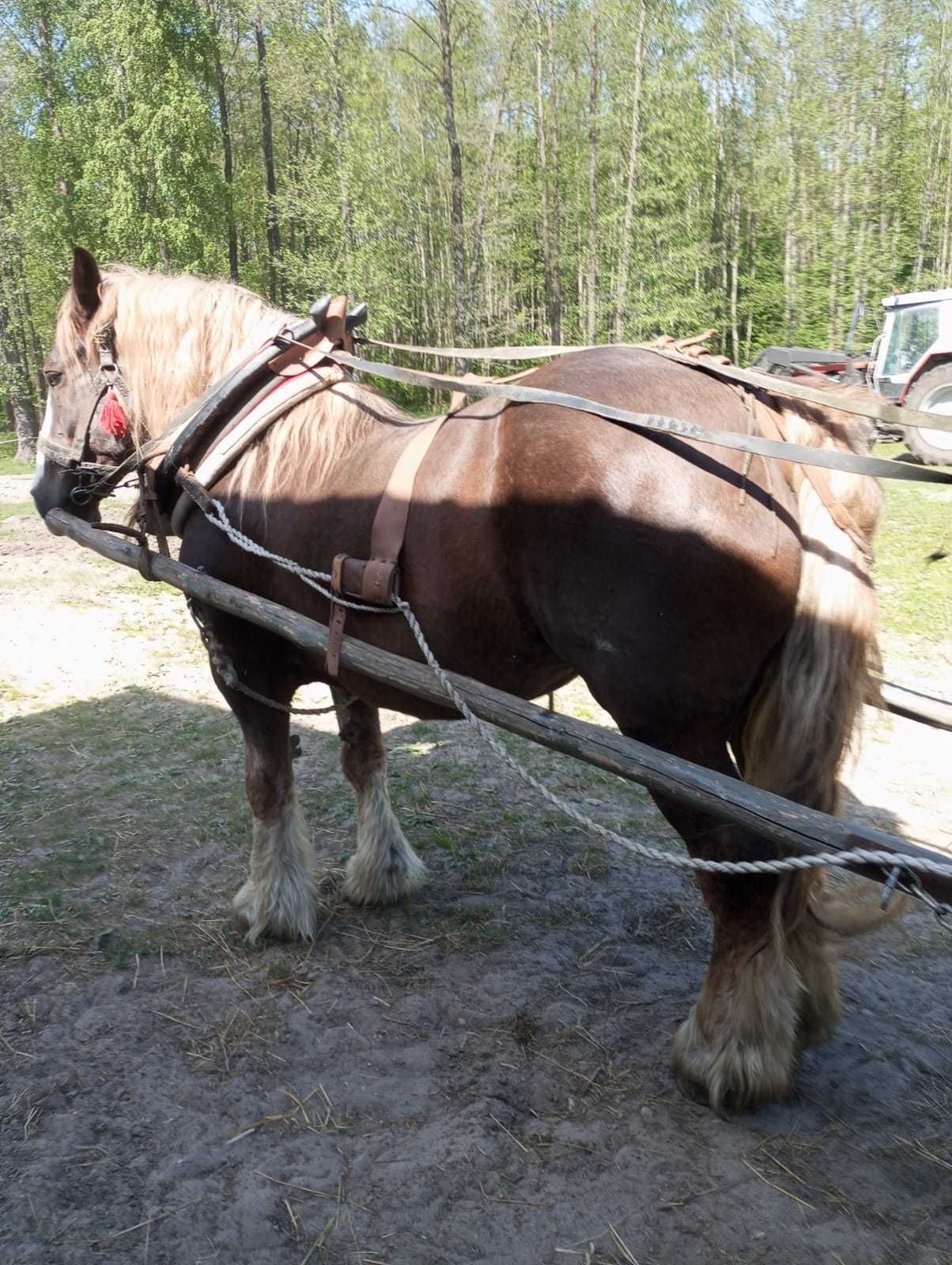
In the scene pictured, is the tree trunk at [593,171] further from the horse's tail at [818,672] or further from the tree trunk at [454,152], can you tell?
the horse's tail at [818,672]

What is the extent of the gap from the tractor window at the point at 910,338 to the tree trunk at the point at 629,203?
762 centimetres

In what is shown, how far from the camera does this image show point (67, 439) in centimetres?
297

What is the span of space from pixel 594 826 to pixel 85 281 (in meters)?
2.39

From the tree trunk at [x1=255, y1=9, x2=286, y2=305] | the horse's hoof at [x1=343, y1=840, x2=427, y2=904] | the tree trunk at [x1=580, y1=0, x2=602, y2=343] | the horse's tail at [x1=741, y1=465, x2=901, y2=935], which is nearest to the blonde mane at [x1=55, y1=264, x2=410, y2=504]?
the horse's tail at [x1=741, y1=465, x2=901, y2=935]

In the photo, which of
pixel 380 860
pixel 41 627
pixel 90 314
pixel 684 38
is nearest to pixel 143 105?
pixel 684 38

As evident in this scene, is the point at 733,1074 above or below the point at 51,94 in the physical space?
below

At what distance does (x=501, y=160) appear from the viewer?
21359 millimetres

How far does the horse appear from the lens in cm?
182

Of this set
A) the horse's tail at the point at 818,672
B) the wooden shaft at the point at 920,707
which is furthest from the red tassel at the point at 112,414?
the wooden shaft at the point at 920,707

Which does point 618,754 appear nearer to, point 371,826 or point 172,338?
point 371,826

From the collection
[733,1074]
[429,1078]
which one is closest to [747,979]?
[733,1074]

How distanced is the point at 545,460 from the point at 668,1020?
1673 mm

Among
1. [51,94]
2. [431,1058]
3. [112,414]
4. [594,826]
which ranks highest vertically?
[51,94]

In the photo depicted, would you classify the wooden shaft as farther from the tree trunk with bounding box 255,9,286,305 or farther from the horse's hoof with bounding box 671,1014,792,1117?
the tree trunk with bounding box 255,9,286,305
